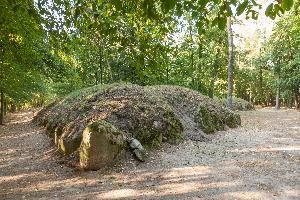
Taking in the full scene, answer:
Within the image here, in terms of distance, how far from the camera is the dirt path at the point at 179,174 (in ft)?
26.0

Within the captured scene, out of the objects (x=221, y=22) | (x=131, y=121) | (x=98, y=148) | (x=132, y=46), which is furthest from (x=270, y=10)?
(x=131, y=121)

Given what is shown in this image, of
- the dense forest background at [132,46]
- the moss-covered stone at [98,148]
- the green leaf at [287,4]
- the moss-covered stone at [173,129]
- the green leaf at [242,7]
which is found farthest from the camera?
the moss-covered stone at [173,129]

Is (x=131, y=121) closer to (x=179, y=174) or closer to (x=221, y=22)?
(x=179, y=174)

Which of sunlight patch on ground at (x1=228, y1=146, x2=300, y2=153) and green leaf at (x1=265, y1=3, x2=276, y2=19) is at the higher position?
green leaf at (x1=265, y1=3, x2=276, y2=19)

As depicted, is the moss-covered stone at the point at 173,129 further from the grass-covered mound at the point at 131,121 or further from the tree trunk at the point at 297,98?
the tree trunk at the point at 297,98

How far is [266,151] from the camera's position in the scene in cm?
1126

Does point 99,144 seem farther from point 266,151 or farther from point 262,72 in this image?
point 262,72

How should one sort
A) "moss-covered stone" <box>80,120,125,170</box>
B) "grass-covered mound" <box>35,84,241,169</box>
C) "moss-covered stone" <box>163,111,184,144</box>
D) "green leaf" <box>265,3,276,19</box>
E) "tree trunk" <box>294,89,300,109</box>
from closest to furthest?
1. "green leaf" <box>265,3,276,19</box>
2. "moss-covered stone" <box>80,120,125,170</box>
3. "grass-covered mound" <box>35,84,241,169</box>
4. "moss-covered stone" <box>163,111,184,144</box>
5. "tree trunk" <box>294,89,300,109</box>

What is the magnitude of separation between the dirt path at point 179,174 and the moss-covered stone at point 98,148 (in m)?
0.35

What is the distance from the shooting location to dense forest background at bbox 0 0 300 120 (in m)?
3.56

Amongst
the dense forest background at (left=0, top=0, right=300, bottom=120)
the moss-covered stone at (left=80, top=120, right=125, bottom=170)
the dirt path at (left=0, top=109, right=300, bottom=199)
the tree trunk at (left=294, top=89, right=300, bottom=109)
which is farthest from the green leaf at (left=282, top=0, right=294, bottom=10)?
the tree trunk at (left=294, top=89, right=300, bottom=109)

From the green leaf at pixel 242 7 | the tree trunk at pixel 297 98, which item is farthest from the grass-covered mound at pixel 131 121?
the tree trunk at pixel 297 98

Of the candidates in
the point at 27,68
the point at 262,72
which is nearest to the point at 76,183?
A: the point at 27,68

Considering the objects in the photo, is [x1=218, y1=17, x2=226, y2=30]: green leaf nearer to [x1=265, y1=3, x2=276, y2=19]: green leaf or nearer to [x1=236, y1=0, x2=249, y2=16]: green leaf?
[x1=236, y1=0, x2=249, y2=16]: green leaf
